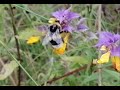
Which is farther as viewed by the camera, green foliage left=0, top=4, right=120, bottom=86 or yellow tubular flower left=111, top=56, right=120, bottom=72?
green foliage left=0, top=4, right=120, bottom=86

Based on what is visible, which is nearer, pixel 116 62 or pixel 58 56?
pixel 116 62

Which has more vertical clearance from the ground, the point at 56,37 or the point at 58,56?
the point at 56,37

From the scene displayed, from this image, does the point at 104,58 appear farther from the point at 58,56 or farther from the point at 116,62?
the point at 58,56

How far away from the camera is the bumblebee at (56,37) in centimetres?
85

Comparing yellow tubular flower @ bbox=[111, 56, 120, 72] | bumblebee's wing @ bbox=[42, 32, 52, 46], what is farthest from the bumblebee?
yellow tubular flower @ bbox=[111, 56, 120, 72]

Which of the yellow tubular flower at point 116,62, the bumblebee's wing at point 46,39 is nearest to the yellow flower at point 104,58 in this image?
the yellow tubular flower at point 116,62

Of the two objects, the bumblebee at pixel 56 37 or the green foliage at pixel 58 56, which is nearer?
the bumblebee at pixel 56 37

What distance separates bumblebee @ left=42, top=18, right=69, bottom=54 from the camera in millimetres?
852

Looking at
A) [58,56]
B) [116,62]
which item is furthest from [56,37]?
[58,56]

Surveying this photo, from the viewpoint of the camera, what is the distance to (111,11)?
192cm

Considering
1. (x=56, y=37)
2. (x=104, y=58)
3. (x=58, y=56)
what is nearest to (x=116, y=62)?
(x=104, y=58)

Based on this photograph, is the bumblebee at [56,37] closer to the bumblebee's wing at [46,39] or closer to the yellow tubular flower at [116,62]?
the bumblebee's wing at [46,39]

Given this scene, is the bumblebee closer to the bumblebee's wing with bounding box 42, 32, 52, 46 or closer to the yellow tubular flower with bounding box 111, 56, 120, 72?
the bumblebee's wing with bounding box 42, 32, 52, 46

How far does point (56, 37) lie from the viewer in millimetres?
854
